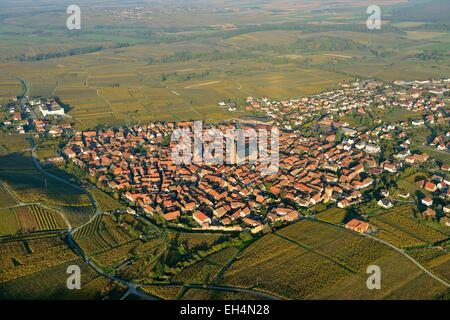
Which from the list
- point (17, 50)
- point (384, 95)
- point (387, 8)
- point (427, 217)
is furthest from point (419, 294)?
point (387, 8)

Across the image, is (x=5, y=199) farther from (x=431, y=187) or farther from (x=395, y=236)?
(x=431, y=187)

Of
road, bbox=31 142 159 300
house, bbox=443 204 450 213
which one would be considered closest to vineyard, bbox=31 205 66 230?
road, bbox=31 142 159 300

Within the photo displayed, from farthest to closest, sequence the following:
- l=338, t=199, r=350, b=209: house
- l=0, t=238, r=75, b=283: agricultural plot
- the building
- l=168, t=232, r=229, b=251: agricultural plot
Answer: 1. the building
2. l=338, t=199, r=350, b=209: house
3. l=168, t=232, r=229, b=251: agricultural plot
4. l=0, t=238, r=75, b=283: agricultural plot

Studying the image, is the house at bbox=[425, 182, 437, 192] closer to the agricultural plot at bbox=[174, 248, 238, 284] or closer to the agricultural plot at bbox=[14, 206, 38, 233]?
the agricultural plot at bbox=[174, 248, 238, 284]

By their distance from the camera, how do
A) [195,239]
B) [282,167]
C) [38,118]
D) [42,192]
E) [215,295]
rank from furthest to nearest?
[38,118]
[282,167]
[42,192]
[195,239]
[215,295]

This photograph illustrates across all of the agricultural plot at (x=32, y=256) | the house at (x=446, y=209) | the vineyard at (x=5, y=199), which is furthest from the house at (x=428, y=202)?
the vineyard at (x=5, y=199)

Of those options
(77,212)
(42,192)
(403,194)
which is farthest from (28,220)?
(403,194)
